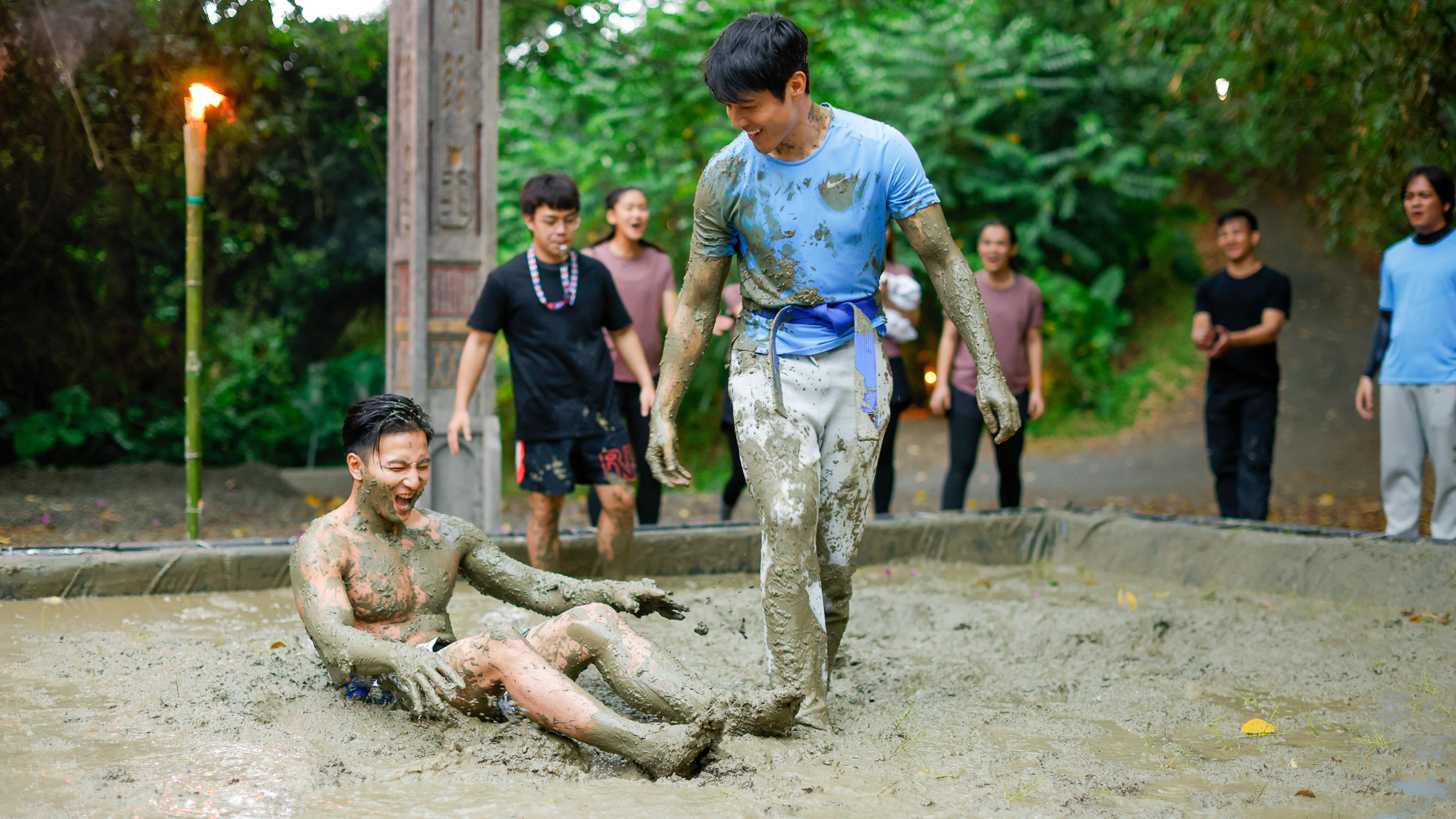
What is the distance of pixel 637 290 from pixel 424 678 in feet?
10.9

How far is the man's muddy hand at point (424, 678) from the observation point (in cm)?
253

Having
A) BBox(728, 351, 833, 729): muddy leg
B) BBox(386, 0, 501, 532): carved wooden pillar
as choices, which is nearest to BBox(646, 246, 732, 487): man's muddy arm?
BBox(728, 351, 833, 729): muddy leg

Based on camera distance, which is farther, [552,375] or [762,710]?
[552,375]

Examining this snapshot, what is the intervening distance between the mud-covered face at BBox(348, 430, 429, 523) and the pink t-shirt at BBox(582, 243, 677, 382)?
254 cm

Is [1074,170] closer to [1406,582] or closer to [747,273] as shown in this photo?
[1406,582]

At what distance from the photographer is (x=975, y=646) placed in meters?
4.13

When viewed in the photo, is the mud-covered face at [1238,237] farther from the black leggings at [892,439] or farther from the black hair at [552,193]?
the black hair at [552,193]

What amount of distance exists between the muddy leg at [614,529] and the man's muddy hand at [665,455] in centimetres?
148

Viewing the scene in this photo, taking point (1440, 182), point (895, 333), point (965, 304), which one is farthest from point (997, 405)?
point (1440, 182)

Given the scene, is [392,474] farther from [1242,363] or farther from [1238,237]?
[1238,237]

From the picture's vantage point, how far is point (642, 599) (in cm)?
298

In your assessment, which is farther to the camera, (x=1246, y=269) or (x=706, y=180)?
(x=1246, y=269)

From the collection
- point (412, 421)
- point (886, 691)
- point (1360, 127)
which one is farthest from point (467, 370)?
point (1360, 127)

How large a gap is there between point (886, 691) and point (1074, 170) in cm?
1088
